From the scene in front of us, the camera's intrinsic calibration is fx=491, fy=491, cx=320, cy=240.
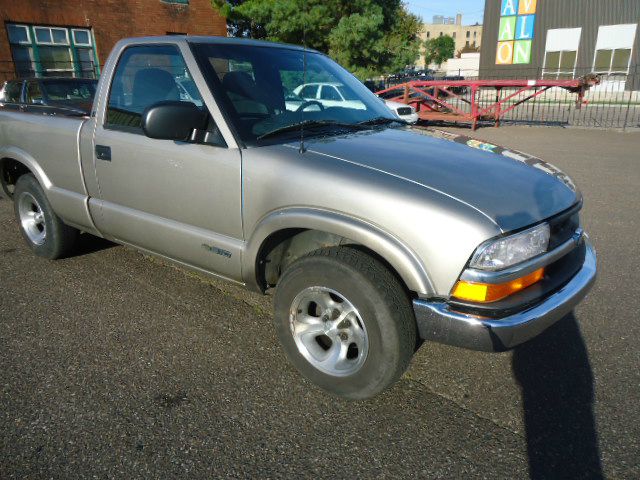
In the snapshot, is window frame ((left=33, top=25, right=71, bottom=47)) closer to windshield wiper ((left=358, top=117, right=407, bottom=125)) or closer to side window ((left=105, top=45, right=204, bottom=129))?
side window ((left=105, top=45, right=204, bottom=129))

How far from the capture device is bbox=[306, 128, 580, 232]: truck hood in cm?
224

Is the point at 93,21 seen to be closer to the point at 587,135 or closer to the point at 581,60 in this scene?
the point at 587,135

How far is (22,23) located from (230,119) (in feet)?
62.0

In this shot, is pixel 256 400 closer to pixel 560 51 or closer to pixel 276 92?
pixel 276 92

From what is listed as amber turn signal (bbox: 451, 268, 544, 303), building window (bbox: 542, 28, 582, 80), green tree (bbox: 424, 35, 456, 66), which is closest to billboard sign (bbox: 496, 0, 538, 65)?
building window (bbox: 542, 28, 582, 80)

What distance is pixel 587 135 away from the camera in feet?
43.5

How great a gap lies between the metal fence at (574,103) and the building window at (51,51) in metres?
12.7

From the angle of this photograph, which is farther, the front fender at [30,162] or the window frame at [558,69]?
the window frame at [558,69]

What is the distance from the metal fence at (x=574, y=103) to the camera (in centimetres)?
1691

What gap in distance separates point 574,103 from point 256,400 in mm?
26786

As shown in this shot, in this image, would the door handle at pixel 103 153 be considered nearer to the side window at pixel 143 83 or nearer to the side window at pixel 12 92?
the side window at pixel 143 83

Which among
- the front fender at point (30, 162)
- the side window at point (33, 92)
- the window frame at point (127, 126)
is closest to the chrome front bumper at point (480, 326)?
the window frame at point (127, 126)

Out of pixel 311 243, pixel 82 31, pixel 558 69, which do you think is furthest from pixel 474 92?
pixel 558 69

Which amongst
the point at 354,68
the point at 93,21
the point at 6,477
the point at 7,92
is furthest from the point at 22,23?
the point at 6,477
